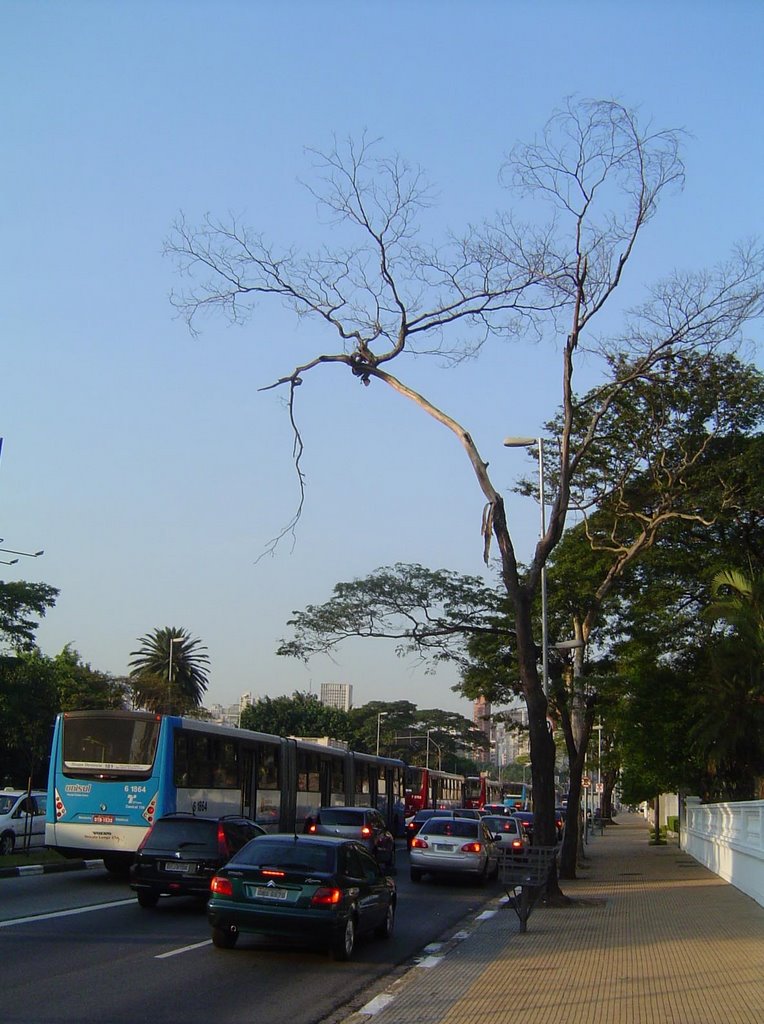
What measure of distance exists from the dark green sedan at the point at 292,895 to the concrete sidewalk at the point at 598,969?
1.02 metres

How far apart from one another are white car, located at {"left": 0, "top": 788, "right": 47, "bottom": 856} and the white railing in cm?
1617

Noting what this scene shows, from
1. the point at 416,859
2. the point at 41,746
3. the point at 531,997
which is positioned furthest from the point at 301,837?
the point at 41,746

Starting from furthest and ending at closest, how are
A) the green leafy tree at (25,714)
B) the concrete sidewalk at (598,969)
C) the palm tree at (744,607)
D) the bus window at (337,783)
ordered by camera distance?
1. the green leafy tree at (25,714)
2. the bus window at (337,783)
3. the palm tree at (744,607)
4. the concrete sidewalk at (598,969)

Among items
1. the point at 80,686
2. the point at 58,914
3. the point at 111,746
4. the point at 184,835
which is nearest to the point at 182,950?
the point at 58,914

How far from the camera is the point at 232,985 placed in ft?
36.6

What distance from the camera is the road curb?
2188 cm

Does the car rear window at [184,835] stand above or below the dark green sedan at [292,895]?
above

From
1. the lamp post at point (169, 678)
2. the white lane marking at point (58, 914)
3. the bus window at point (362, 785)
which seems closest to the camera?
the white lane marking at point (58, 914)

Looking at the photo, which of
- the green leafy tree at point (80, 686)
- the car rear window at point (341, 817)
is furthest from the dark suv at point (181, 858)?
the green leafy tree at point (80, 686)

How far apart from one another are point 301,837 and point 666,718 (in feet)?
75.8

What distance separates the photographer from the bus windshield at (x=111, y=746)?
841 inches

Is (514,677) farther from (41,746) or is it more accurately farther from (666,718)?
(41,746)

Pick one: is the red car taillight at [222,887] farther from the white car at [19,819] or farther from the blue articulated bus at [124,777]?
the white car at [19,819]

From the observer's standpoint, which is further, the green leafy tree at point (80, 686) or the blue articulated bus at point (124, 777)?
the green leafy tree at point (80, 686)
